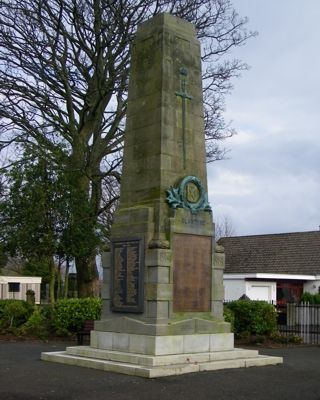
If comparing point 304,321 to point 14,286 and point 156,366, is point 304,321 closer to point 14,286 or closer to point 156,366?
point 156,366

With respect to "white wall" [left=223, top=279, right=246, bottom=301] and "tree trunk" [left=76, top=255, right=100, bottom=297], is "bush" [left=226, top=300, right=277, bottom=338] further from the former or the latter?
"white wall" [left=223, top=279, right=246, bottom=301]

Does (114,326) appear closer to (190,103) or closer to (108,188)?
(190,103)

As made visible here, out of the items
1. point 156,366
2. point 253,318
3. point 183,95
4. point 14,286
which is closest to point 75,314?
point 253,318

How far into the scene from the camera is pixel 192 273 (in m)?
13.1

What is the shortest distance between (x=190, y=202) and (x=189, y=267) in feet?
4.48

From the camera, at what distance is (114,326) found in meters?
13.2

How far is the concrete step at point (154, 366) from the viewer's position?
1136cm

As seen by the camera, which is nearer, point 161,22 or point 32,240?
point 161,22

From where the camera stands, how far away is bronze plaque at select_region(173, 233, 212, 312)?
42.2 feet

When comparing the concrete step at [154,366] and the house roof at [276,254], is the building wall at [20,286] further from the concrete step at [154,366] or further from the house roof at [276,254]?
the concrete step at [154,366]

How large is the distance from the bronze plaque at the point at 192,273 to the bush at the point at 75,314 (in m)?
7.00

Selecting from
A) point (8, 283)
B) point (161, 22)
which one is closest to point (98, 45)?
point (161, 22)

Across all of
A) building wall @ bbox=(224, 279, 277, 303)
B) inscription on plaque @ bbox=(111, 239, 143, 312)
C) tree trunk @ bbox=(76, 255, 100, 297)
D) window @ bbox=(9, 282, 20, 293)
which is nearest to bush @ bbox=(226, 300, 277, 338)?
tree trunk @ bbox=(76, 255, 100, 297)

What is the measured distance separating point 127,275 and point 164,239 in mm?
1104
